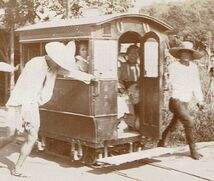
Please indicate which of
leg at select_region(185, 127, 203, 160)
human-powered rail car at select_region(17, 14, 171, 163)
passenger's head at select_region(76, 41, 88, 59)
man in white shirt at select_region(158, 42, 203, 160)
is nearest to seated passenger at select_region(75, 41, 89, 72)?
passenger's head at select_region(76, 41, 88, 59)

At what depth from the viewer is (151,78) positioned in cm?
951

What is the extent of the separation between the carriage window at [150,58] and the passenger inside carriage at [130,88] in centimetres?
39

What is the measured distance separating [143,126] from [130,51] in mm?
1491

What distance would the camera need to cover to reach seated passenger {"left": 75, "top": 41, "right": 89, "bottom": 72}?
29.6 feet

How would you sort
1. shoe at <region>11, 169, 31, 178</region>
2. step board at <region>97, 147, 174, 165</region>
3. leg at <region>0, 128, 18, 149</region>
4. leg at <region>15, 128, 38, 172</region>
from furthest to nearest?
leg at <region>0, 128, 18, 149</region> → step board at <region>97, 147, 174, 165</region> → leg at <region>15, 128, 38, 172</region> → shoe at <region>11, 169, 31, 178</region>

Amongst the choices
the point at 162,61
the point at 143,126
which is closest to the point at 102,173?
the point at 143,126

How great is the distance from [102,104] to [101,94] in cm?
17

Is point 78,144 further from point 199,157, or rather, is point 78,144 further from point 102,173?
point 199,157

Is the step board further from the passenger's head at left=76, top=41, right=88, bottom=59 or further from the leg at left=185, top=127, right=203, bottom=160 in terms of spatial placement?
the passenger's head at left=76, top=41, right=88, bottom=59

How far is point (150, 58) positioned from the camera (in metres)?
Answer: 9.71

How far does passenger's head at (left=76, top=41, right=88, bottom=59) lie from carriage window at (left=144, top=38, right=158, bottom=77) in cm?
127

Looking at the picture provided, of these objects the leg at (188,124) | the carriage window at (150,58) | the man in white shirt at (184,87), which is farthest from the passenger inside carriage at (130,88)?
the leg at (188,124)

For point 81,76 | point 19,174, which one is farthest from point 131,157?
point 19,174

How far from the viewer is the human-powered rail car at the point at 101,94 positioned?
884cm
